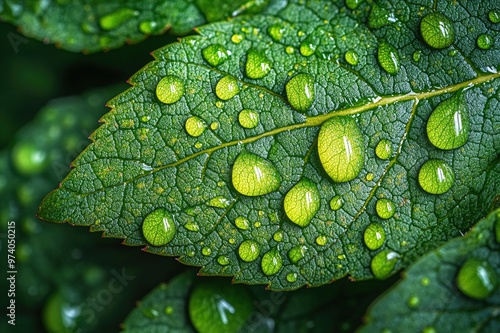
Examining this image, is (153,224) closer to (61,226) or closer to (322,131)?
(322,131)

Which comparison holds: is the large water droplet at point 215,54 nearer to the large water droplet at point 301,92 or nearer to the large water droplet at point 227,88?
the large water droplet at point 227,88

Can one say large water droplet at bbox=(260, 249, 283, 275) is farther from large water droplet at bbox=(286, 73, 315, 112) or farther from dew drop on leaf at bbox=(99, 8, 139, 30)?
dew drop on leaf at bbox=(99, 8, 139, 30)

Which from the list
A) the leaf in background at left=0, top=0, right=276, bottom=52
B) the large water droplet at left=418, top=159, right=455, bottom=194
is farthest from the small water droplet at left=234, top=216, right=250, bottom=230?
the leaf in background at left=0, top=0, right=276, bottom=52

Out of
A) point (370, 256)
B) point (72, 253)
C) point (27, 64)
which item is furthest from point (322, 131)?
point (27, 64)

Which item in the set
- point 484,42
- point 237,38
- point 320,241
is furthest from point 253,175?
point 484,42

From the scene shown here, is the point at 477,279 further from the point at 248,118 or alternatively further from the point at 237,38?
the point at 237,38

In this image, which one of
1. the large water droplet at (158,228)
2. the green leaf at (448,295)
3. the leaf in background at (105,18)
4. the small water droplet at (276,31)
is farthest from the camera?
the leaf in background at (105,18)

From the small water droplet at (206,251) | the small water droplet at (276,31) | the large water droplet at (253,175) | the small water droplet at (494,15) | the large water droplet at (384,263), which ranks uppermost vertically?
the small water droplet at (276,31)

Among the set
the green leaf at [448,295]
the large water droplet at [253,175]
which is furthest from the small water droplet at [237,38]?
the green leaf at [448,295]
